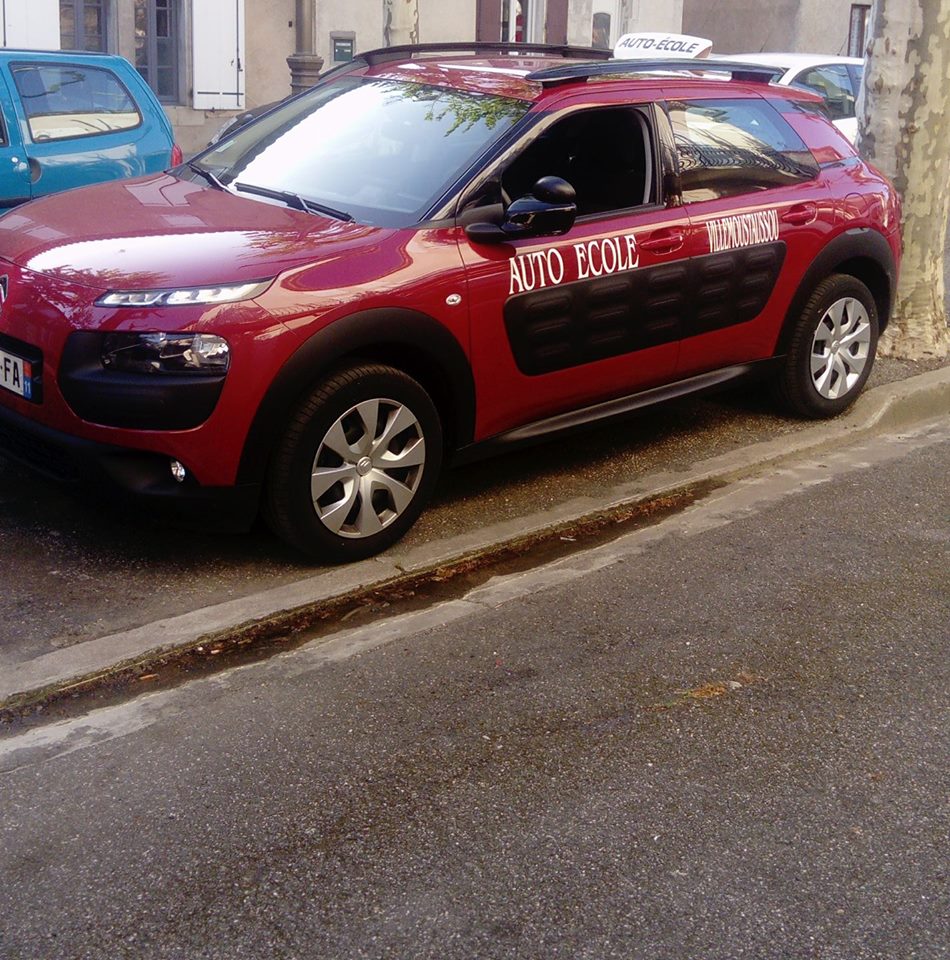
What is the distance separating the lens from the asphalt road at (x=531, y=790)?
10.1 ft

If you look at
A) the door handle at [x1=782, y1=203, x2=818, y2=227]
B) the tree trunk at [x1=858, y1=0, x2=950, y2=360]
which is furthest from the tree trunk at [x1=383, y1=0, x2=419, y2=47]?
the door handle at [x1=782, y1=203, x2=818, y2=227]

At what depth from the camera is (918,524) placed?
19.2 ft

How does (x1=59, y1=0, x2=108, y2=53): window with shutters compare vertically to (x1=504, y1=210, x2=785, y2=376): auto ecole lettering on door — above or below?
above

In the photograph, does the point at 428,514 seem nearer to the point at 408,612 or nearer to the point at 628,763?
the point at 408,612

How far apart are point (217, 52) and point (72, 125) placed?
11.7 meters

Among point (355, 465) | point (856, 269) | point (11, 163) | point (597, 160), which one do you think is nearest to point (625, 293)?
point (597, 160)

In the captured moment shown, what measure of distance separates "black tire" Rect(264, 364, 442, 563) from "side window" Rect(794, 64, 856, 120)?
10343 millimetres

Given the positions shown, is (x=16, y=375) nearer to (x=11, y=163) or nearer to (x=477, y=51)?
(x=477, y=51)

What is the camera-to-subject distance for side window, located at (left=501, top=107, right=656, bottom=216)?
18.6 ft

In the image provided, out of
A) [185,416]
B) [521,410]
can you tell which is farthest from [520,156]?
[185,416]

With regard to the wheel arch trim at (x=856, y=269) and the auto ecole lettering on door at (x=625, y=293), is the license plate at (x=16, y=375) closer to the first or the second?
the auto ecole lettering on door at (x=625, y=293)

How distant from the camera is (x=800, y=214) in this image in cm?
655

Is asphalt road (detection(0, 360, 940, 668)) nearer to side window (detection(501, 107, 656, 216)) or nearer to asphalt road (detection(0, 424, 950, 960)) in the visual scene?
asphalt road (detection(0, 424, 950, 960))

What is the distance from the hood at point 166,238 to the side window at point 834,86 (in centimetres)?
1000
